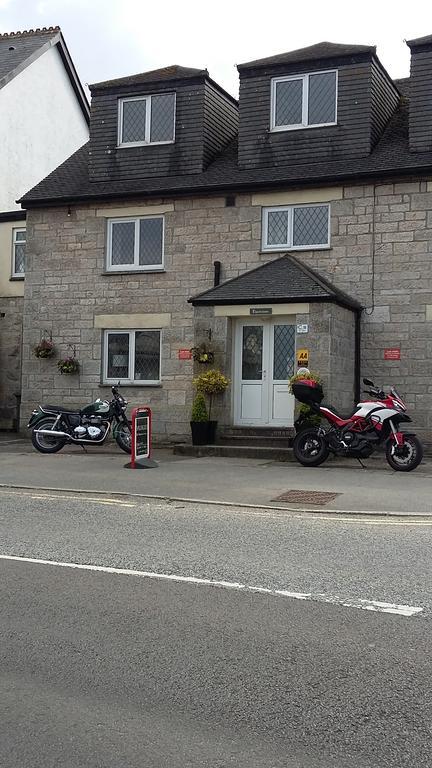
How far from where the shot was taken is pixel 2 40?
3014cm

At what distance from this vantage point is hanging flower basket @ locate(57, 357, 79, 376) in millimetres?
20875

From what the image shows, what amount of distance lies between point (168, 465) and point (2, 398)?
10428 millimetres

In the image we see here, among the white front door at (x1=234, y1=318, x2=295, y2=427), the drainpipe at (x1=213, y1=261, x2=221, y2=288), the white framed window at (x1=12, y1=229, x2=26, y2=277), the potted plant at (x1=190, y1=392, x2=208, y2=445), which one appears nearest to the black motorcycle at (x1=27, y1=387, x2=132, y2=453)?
the potted plant at (x1=190, y1=392, x2=208, y2=445)

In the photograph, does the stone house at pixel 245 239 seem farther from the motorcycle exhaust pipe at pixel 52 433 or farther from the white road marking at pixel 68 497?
the white road marking at pixel 68 497

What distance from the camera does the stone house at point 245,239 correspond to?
18297 mm

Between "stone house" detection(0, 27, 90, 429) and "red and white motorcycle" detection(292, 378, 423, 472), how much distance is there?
10.8m

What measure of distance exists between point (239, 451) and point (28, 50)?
17.8 meters

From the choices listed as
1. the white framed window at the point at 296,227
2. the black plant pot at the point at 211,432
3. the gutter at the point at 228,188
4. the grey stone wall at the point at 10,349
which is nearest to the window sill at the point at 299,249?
the white framed window at the point at 296,227

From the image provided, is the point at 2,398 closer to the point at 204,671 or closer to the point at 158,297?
the point at 158,297

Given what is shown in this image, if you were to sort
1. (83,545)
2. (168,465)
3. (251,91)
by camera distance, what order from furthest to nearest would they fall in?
(251,91), (168,465), (83,545)

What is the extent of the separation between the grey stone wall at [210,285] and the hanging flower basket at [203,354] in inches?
8.3

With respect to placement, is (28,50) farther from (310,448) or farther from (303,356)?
(310,448)

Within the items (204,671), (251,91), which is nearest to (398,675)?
(204,671)

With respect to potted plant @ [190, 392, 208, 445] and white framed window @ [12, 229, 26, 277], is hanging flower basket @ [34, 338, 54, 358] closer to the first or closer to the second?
white framed window @ [12, 229, 26, 277]
